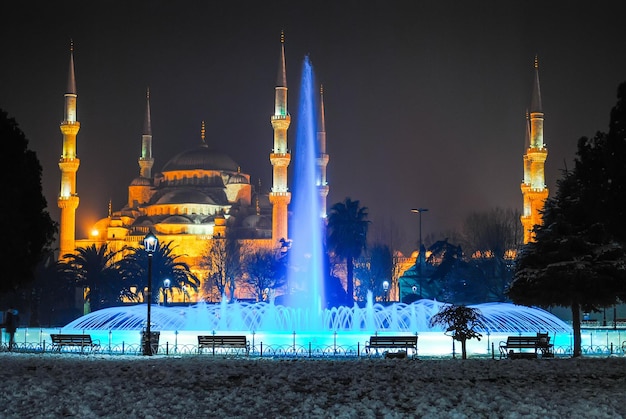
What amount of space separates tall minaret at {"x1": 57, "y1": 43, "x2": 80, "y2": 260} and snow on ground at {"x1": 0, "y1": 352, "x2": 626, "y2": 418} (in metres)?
54.8

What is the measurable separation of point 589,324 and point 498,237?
73.2 ft

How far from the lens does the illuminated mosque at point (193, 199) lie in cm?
7050

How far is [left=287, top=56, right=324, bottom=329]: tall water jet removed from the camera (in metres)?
44.9

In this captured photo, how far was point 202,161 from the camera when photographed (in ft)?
330

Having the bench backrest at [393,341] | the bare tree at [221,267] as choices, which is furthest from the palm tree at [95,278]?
the bench backrest at [393,341]

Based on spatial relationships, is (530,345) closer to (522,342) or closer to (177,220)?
(522,342)

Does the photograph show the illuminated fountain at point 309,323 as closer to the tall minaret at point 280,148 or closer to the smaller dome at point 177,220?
the tall minaret at point 280,148

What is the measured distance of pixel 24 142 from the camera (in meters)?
23.0

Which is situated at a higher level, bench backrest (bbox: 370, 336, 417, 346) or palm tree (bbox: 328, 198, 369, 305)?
palm tree (bbox: 328, 198, 369, 305)

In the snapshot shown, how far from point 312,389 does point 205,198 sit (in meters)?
82.8

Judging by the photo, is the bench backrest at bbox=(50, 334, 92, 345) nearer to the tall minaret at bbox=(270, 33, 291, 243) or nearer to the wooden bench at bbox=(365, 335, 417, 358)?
the wooden bench at bbox=(365, 335, 417, 358)

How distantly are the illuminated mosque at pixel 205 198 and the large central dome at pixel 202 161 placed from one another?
92mm

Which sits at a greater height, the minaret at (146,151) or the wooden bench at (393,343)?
the minaret at (146,151)

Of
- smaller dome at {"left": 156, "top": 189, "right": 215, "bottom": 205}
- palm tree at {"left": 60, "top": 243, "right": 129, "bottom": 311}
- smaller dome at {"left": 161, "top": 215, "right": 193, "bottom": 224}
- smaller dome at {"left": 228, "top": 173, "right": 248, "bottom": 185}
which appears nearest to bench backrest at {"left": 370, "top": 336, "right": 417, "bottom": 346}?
palm tree at {"left": 60, "top": 243, "right": 129, "bottom": 311}
